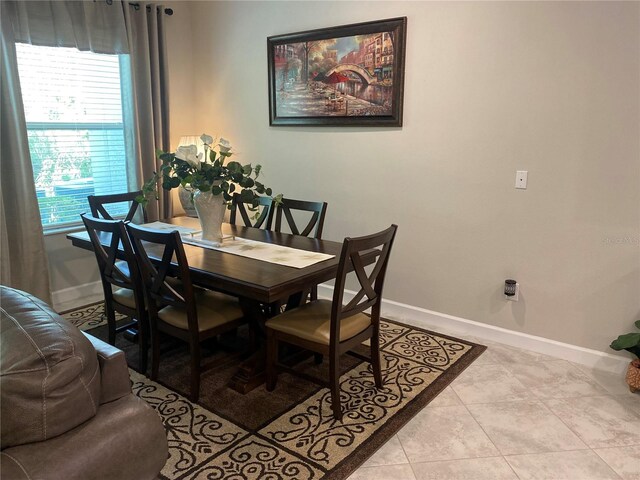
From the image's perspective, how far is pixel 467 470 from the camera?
2.02m

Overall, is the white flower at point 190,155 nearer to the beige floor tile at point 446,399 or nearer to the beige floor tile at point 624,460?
the beige floor tile at point 446,399

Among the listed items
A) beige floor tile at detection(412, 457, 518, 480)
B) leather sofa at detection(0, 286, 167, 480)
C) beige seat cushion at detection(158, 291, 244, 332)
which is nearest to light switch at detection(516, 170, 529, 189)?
beige floor tile at detection(412, 457, 518, 480)

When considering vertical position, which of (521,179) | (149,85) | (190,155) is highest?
(149,85)

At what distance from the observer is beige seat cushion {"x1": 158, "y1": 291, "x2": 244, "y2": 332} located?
8.22 ft

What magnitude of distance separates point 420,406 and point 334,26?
269 centimetres

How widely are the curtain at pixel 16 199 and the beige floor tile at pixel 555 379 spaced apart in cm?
335

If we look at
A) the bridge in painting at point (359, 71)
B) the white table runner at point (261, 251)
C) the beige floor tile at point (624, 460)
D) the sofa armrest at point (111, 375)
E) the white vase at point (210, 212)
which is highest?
the bridge in painting at point (359, 71)

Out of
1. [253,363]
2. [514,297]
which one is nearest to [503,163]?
[514,297]

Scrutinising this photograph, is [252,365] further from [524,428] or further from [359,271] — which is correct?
[524,428]

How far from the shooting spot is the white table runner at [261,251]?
251cm

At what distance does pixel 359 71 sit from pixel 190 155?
1.48 m

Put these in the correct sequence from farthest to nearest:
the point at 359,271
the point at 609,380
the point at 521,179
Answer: the point at 521,179
the point at 609,380
the point at 359,271

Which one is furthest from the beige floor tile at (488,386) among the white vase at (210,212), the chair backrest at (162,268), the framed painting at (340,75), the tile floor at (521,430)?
the framed painting at (340,75)

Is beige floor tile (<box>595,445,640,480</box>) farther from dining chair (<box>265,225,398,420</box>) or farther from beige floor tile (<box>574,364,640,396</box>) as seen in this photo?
dining chair (<box>265,225,398,420</box>)
